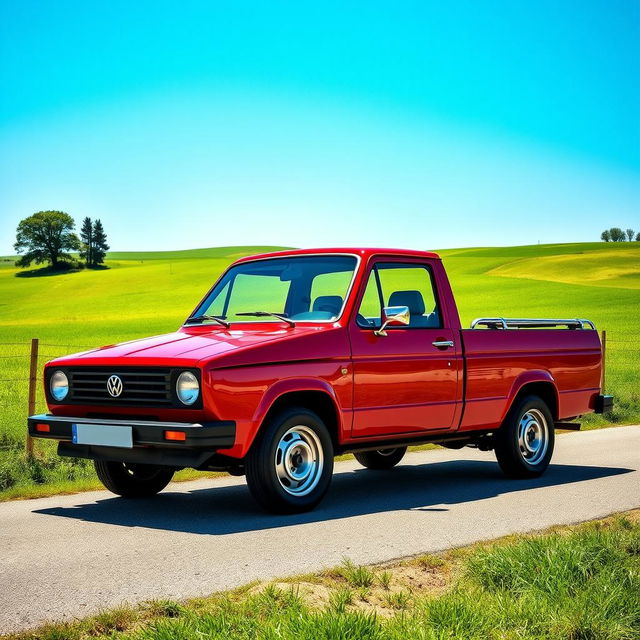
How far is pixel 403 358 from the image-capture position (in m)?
8.67

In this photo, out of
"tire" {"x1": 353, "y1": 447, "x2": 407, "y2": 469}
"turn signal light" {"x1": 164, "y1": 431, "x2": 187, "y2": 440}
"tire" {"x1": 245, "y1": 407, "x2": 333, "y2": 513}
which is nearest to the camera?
"turn signal light" {"x1": 164, "y1": 431, "x2": 187, "y2": 440}

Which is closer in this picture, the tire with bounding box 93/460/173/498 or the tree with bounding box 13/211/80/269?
the tire with bounding box 93/460/173/498

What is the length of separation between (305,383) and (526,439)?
139 inches

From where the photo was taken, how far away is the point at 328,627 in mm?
4152

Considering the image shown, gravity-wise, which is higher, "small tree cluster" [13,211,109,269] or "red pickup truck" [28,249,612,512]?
"small tree cluster" [13,211,109,269]

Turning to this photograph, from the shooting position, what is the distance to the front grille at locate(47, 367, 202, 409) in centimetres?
736

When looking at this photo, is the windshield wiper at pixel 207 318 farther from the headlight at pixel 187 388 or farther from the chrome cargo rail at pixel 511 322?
the chrome cargo rail at pixel 511 322

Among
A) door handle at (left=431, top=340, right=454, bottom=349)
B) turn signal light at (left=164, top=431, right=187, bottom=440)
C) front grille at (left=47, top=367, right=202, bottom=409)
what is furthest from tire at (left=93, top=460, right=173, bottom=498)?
door handle at (left=431, top=340, right=454, bottom=349)

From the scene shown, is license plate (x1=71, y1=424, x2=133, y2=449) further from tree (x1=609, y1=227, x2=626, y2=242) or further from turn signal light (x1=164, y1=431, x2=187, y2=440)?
tree (x1=609, y1=227, x2=626, y2=242)

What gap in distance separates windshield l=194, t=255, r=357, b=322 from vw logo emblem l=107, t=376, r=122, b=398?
1462mm

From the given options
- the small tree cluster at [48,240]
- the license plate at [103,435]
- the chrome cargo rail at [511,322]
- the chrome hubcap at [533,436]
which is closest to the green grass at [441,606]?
the license plate at [103,435]

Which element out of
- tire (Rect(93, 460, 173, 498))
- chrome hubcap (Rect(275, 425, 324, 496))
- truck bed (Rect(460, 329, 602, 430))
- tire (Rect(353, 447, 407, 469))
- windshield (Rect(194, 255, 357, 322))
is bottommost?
tire (Rect(353, 447, 407, 469))

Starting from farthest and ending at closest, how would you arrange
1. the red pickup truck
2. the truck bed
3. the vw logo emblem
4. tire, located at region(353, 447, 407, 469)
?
tire, located at region(353, 447, 407, 469) < the truck bed < the vw logo emblem < the red pickup truck

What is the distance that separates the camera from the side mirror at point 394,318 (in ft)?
27.7
